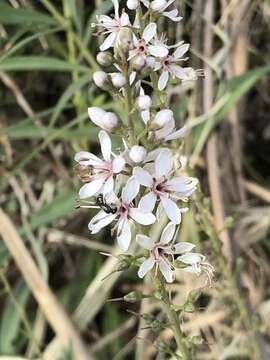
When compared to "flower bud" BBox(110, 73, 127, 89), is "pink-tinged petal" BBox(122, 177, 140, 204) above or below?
below

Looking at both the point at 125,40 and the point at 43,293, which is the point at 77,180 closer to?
the point at 43,293

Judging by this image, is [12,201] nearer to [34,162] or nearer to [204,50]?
[34,162]

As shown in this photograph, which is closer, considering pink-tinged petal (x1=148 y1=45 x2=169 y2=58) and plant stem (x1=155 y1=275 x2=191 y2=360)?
pink-tinged petal (x1=148 y1=45 x2=169 y2=58)

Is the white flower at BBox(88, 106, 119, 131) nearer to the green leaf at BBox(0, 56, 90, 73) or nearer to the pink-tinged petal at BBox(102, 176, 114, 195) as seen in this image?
the pink-tinged petal at BBox(102, 176, 114, 195)

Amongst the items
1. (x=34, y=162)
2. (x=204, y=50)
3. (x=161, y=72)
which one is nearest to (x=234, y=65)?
(x=204, y=50)

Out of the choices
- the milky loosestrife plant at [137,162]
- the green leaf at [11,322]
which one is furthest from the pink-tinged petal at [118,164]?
the green leaf at [11,322]

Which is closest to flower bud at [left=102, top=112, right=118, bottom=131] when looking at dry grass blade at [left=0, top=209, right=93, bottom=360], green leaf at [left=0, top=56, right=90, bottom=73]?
green leaf at [left=0, top=56, right=90, bottom=73]

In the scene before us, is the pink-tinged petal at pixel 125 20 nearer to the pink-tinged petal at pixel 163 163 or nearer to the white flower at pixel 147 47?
the white flower at pixel 147 47

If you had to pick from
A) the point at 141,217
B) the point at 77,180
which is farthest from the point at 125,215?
the point at 77,180
